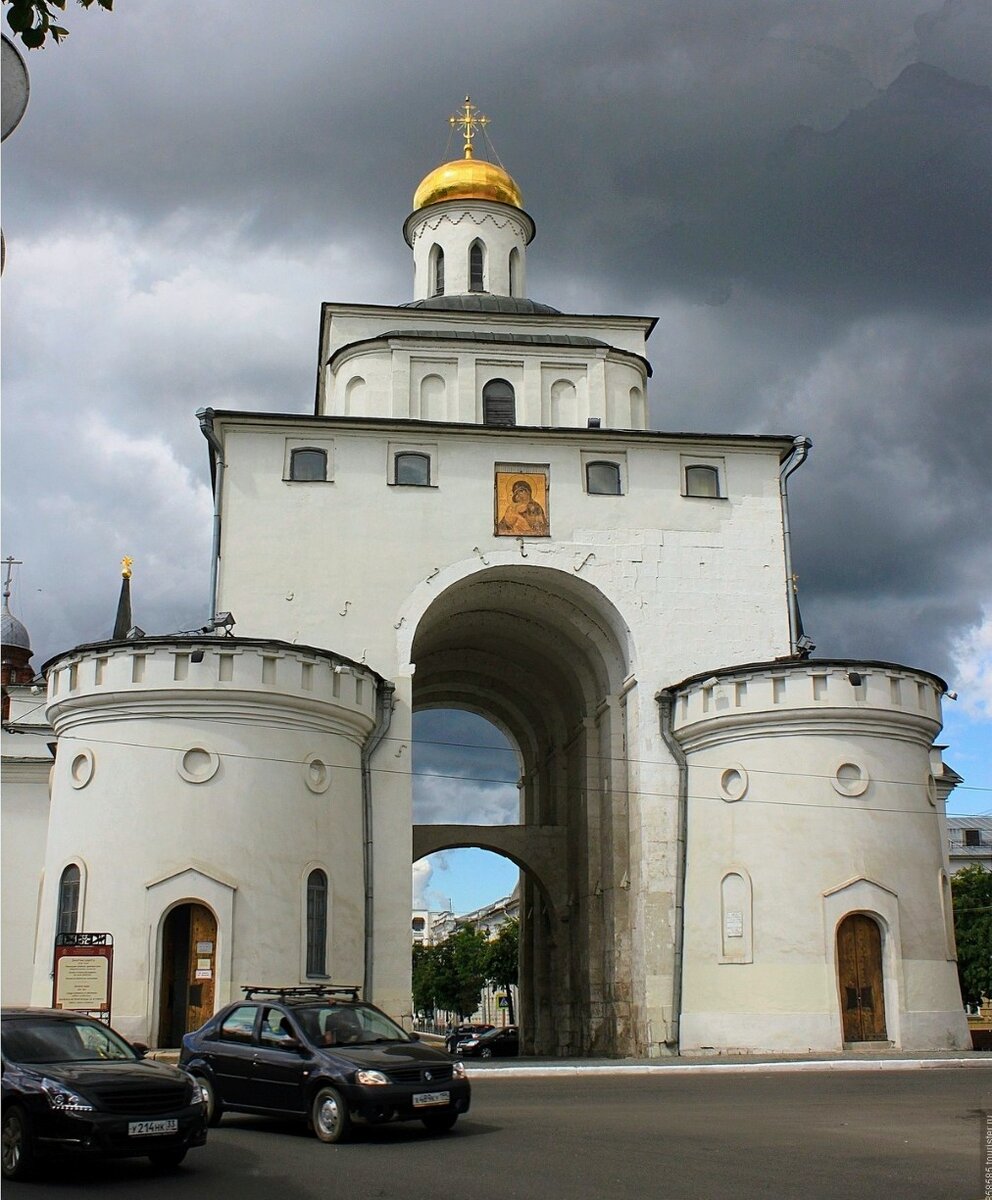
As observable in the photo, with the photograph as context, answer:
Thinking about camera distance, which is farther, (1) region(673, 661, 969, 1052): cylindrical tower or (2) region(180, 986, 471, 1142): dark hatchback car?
(1) region(673, 661, 969, 1052): cylindrical tower

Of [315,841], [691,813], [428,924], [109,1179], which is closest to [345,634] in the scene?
[315,841]

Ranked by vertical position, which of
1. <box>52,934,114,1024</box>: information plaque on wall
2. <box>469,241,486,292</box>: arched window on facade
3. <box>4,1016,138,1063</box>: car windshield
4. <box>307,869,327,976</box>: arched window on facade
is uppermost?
<box>469,241,486,292</box>: arched window on facade

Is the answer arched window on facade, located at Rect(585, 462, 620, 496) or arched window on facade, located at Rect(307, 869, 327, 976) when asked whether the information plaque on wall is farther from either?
arched window on facade, located at Rect(585, 462, 620, 496)

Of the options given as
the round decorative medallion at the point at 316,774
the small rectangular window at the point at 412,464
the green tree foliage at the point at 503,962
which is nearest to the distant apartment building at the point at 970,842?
the green tree foliage at the point at 503,962

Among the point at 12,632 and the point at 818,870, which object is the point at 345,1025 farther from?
the point at 12,632

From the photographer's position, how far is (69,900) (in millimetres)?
23703

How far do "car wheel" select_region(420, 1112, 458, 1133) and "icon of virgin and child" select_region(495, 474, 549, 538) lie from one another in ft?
56.7

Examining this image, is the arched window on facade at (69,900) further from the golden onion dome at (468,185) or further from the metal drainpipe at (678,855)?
the golden onion dome at (468,185)

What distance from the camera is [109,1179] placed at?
1030 cm

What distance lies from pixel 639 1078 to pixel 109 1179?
36.4ft

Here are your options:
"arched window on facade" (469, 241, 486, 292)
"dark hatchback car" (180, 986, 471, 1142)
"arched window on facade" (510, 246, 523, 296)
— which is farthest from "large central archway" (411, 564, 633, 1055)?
"dark hatchback car" (180, 986, 471, 1142)

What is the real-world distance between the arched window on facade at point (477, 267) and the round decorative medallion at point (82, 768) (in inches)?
726

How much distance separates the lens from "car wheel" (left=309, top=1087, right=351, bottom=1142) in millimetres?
12125

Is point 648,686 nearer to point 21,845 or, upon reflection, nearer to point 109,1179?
point 21,845
